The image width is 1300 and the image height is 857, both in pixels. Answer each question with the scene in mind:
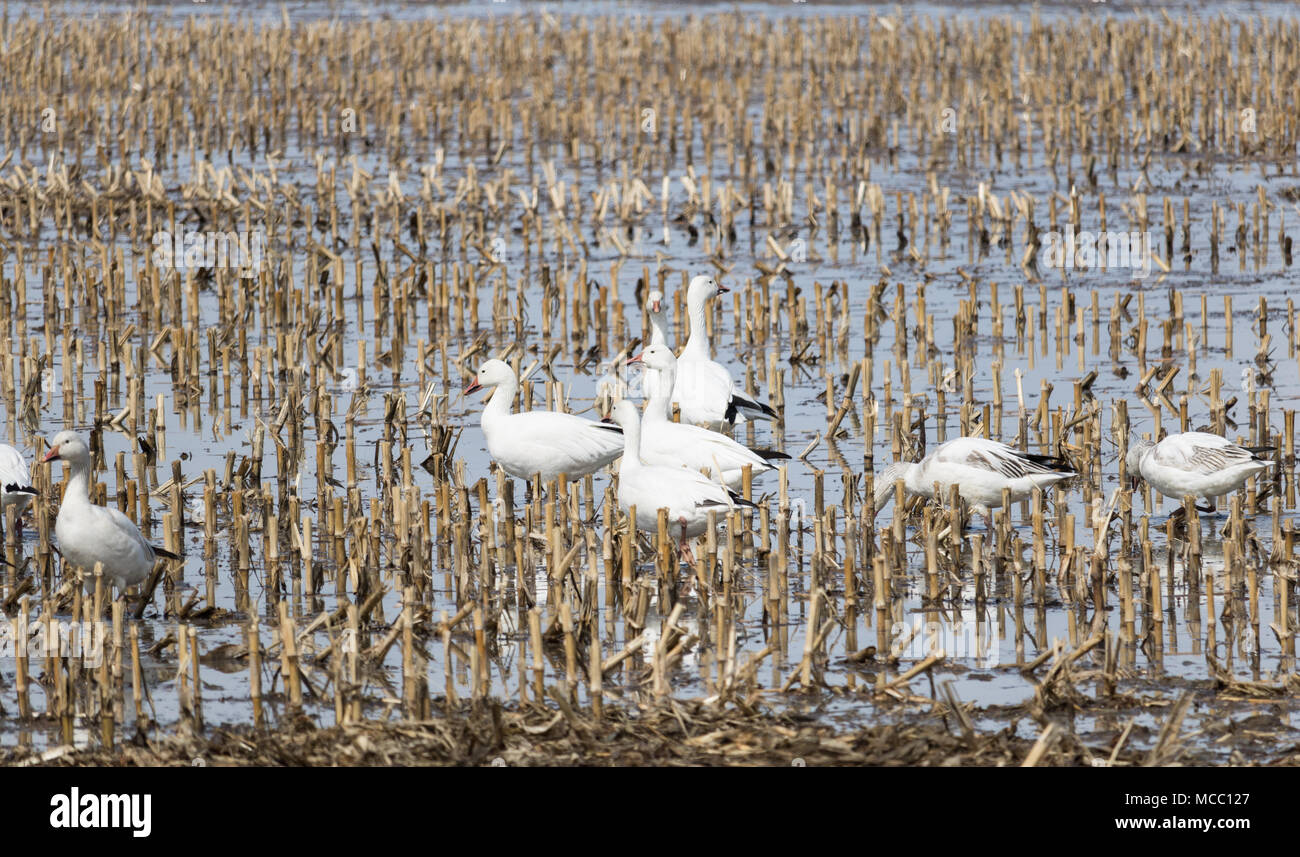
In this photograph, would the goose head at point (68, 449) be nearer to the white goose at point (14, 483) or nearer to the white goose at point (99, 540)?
the white goose at point (99, 540)

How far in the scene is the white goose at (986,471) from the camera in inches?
346

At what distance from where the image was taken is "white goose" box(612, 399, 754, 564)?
825 cm

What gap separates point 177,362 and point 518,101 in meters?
16.0

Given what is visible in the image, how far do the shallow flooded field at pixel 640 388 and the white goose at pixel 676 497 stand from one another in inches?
6.5

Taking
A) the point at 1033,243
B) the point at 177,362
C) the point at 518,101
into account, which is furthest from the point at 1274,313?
the point at 518,101

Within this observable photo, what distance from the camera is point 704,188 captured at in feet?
61.0

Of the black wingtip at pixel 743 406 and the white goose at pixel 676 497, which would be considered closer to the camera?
the white goose at pixel 676 497

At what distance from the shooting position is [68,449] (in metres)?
8.05

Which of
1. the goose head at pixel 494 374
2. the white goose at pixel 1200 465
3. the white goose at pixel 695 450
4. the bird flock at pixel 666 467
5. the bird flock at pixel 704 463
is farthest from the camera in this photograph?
the goose head at pixel 494 374

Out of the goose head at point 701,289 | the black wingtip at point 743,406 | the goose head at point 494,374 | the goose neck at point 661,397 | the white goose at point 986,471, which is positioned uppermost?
the goose head at point 701,289

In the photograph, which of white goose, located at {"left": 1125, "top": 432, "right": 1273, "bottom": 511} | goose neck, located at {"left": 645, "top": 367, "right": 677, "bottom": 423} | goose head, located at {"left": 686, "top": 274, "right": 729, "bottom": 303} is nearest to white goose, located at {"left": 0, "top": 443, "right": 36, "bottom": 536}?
goose neck, located at {"left": 645, "top": 367, "right": 677, "bottom": 423}

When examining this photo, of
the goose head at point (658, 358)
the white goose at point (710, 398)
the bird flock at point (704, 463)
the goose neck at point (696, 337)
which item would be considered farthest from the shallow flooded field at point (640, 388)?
the goose head at point (658, 358)

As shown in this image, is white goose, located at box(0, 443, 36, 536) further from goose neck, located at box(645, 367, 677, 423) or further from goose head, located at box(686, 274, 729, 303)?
goose head, located at box(686, 274, 729, 303)
